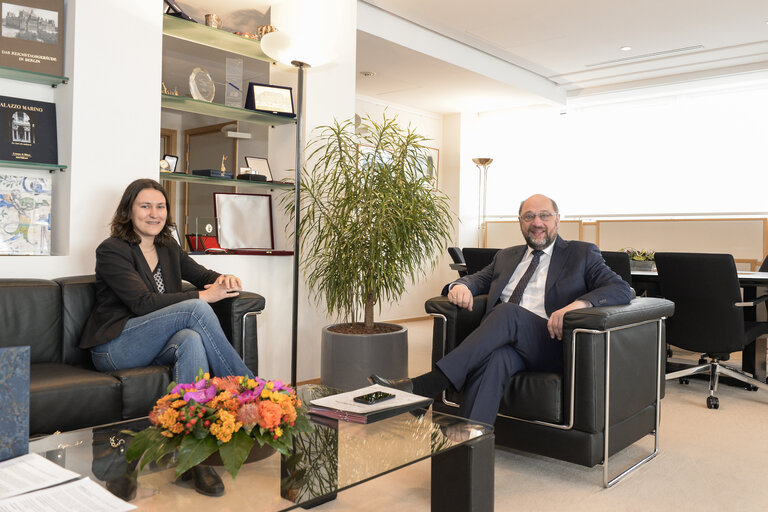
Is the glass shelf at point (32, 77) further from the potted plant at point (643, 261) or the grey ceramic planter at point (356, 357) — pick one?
the potted plant at point (643, 261)

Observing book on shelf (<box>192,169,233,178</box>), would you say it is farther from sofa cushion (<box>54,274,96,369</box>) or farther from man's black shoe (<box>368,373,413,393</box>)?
man's black shoe (<box>368,373,413,393</box>)

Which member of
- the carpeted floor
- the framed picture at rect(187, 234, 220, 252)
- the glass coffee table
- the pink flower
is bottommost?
the carpeted floor

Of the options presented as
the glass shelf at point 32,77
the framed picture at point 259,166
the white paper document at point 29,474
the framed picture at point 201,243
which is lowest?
the white paper document at point 29,474

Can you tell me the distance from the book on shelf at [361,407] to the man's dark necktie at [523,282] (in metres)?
1.08

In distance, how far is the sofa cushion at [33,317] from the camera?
274 cm

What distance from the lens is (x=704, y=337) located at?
383 cm

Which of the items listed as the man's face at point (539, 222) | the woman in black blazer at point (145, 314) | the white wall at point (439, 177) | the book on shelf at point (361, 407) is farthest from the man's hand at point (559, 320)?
the white wall at point (439, 177)

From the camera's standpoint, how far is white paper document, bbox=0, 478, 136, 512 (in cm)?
128

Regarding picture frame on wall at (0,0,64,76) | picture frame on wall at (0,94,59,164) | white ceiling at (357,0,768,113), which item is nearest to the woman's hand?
picture frame on wall at (0,94,59,164)

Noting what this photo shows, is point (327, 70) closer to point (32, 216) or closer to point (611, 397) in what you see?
point (32, 216)

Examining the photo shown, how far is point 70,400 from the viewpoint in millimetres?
2369

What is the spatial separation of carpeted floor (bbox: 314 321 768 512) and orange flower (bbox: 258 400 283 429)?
32.3 inches

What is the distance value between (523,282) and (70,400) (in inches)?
79.9

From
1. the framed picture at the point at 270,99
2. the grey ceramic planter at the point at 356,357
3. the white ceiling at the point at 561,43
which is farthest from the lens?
the white ceiling at the point at 561,43
